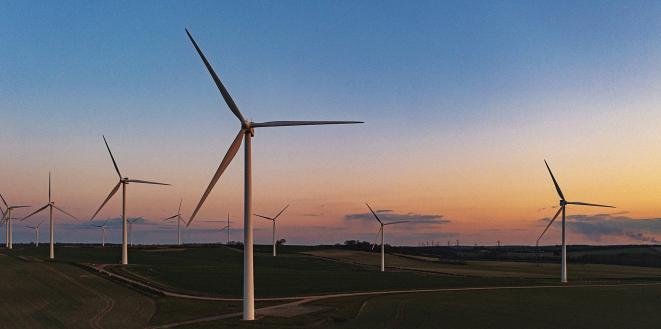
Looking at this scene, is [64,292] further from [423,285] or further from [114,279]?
[423,285]

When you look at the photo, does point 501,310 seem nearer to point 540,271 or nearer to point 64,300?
point 64,300

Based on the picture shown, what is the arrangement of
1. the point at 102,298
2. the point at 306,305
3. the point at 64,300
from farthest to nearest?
the point at 102,298 < the point at 64,300 < the point at 306,305

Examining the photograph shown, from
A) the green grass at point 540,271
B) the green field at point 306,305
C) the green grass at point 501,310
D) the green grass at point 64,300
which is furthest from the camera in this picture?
the green grass at point 540,271

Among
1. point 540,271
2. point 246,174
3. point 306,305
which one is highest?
point 246,174

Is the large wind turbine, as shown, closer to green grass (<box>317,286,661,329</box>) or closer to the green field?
the green field

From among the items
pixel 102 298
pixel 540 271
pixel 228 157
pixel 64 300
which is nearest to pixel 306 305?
pixel 228 157

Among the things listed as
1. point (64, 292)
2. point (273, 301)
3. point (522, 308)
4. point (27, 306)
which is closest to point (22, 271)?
point (64, 292)

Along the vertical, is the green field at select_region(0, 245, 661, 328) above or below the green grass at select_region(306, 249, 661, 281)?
above

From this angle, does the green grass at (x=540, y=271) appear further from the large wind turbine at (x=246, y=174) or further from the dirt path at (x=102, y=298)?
the large wind turbine at (x=246, y=174)

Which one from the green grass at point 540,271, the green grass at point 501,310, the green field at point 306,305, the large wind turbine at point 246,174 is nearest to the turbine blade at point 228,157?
the large wind turbine at point 246,174

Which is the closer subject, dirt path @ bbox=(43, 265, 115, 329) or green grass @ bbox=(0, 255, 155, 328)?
dirt path @ bbox=(43, 265, 115, 329)

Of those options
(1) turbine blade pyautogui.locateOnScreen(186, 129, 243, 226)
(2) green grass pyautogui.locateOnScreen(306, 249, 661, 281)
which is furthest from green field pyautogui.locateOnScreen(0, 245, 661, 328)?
(2) green grass pyautogui.locateOnScreen(306, 249, 661, 281)
